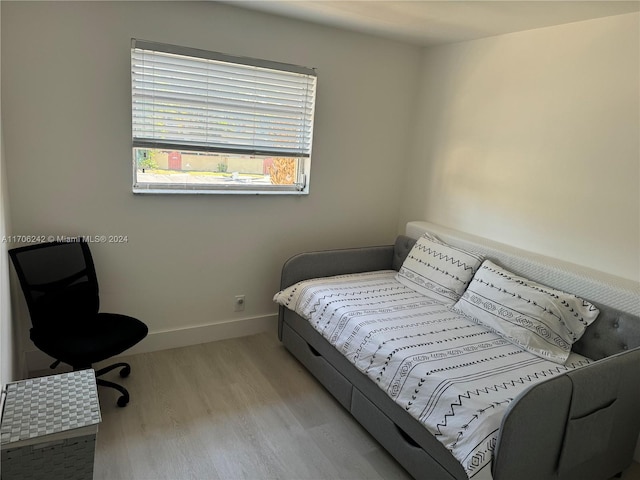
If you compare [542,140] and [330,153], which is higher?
[542,140]

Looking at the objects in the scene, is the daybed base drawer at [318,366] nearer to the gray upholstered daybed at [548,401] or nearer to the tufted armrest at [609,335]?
the gray upholstered daybed at [548,401]

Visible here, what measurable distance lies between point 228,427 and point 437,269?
164 centimetres

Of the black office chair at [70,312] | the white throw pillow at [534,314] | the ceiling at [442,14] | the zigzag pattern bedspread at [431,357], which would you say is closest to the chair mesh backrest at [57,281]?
the black office chair at [70,312]

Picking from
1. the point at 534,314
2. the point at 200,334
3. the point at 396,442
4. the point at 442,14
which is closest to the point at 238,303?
the point at 200,334

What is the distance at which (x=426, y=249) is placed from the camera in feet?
10.5

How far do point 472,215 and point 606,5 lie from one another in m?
1.51

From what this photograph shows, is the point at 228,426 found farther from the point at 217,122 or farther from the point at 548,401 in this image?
the point at 217,122

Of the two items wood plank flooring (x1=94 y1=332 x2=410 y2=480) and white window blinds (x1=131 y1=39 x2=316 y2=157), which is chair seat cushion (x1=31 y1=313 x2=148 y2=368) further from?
white window blinds (x1=131 y1=39 x2=316 y2=157)

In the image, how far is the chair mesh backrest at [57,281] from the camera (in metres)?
2.40

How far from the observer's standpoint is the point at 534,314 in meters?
2.36

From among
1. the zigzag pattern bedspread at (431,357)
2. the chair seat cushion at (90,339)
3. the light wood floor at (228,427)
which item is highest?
the zigzag pattern bedspread at (431,357)

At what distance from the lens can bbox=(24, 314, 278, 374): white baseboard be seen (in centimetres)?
308

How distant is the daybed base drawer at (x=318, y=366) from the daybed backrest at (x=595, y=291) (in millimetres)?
1263

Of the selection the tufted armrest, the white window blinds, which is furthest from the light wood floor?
the white window blinds
